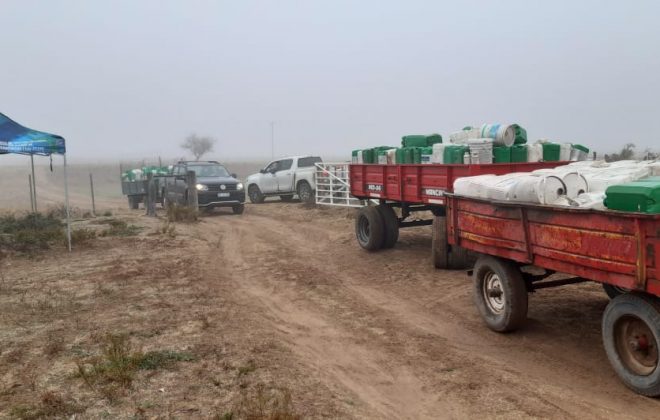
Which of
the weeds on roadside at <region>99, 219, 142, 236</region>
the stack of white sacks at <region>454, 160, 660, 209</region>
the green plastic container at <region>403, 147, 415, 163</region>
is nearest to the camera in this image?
the stack of white sacks at <region>454, 160, 660, 209</region>

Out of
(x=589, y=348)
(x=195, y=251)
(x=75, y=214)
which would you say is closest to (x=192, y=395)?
(x=589, y=348)

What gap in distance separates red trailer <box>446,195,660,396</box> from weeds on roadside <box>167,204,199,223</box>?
12.0 m

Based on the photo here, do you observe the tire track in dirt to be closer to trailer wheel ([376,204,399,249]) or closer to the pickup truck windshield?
trailer wheel ([376,204,399,249])

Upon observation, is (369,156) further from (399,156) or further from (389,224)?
(389,224)

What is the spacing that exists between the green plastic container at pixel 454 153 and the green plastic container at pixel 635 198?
4290 millimetres

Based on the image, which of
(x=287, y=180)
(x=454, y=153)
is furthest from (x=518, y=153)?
(x=287, y=180)

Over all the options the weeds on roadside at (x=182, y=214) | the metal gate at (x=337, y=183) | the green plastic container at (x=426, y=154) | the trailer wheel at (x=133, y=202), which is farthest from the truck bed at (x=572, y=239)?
the trailer wheel at (x=133, y=202)

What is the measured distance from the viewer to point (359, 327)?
6332 mm

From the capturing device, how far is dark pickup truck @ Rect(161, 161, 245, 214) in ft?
60.9

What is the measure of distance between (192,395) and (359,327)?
246 cm

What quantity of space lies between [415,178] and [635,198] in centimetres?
552

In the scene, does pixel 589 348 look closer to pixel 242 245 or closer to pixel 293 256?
pixel 293 256

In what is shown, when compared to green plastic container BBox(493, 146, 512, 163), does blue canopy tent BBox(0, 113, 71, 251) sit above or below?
above

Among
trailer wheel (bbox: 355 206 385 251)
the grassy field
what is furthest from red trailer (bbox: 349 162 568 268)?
the grassy field
